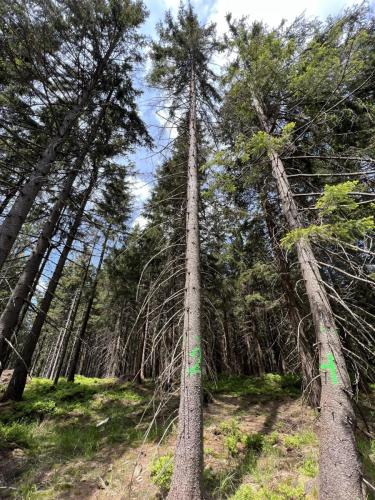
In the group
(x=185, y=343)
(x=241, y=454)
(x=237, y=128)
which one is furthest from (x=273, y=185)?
(x=241, y=454)

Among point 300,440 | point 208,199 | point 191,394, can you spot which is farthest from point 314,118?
point 300,440

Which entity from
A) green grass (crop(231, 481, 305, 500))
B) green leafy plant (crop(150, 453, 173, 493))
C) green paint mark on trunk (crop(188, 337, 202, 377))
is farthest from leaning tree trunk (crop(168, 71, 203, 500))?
green grass (crop(231, 481, 305, 500))

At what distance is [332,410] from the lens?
3.67 meters

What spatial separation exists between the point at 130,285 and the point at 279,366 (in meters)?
10.9

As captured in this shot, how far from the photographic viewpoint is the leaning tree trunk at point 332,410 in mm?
3198

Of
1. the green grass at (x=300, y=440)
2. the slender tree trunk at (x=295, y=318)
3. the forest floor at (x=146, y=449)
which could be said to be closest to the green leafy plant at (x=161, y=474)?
the forest floor at (x=146, y=449)

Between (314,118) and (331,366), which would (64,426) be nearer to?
(331,366)

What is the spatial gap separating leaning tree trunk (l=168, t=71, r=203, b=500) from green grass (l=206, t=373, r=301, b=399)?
229 inches

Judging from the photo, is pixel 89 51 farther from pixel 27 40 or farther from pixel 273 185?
pixel 273 185

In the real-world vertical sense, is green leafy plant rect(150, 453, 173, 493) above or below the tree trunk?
below

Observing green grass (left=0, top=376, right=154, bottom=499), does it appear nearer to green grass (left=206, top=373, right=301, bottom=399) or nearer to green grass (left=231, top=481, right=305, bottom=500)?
green grass (left=231, top=481, right=305, bottom=500)

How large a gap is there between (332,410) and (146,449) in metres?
4.36

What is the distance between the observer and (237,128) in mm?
8758

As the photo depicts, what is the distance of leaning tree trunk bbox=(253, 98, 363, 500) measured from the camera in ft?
10.5
